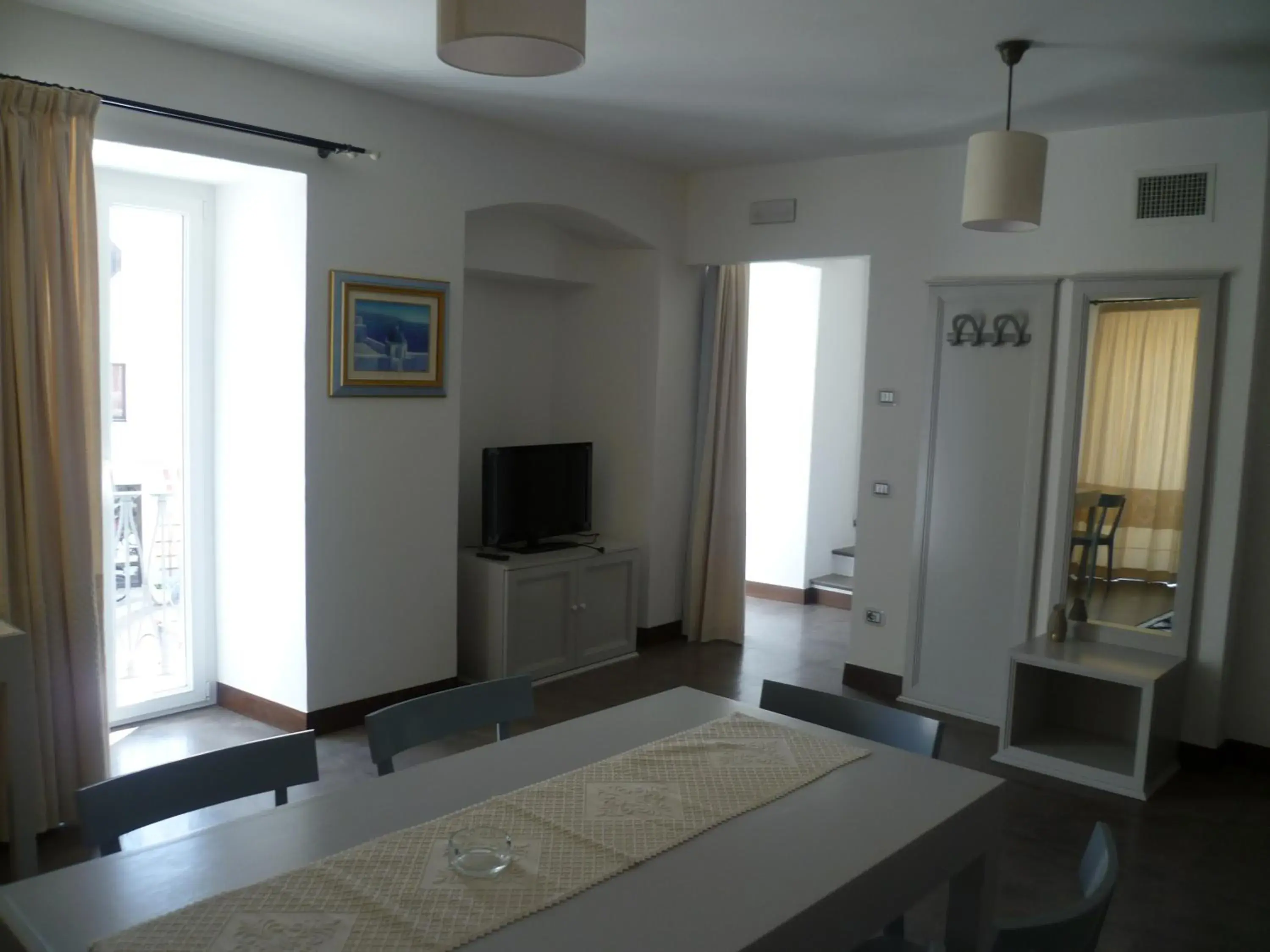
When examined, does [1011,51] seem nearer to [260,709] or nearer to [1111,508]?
[1111,508]

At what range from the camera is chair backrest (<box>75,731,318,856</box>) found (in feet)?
6.19

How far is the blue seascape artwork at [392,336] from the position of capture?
4.30 metres

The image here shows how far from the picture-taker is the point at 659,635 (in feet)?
19.9

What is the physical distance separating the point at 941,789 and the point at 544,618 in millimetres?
3289

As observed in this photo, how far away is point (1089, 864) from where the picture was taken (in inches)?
72.3

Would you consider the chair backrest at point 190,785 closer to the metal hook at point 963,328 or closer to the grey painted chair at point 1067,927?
the grey painted chair at point 1067,927

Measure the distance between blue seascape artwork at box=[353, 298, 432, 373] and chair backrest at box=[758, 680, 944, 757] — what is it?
2.42 meters

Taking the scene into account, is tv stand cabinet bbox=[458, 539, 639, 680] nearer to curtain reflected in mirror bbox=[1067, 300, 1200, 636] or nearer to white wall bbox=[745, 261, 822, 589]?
white wall bbox=[745, 261, 822, 589]

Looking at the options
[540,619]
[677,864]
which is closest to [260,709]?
[540,619]

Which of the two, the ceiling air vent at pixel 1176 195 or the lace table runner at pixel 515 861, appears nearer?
the lace table runner at pixel 515 861

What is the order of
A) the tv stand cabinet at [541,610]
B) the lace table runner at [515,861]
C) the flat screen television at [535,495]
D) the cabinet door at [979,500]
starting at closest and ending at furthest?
A: 1. the lace table runner at [515,861]
2. the cabinet door at [979,500]
3. the tv stand cabinet at [541,610]
4. the flat screen television at [535,495]

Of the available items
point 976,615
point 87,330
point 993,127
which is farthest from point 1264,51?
point 87,330

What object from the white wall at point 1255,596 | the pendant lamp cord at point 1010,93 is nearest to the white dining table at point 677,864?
the pendant lamp cord at point 1010,93

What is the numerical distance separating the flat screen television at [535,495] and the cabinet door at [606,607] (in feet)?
0.82
